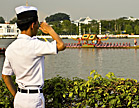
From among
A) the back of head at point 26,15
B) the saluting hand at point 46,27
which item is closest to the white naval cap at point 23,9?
the back of head at point 26,15

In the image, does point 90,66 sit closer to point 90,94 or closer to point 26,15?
point 90,94

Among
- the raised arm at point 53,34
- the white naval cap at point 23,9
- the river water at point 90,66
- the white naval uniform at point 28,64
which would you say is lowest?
the river water at point 90,66

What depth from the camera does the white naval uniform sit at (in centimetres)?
341

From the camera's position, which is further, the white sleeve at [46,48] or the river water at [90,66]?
the river water at [90,66]

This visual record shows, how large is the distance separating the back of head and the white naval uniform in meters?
0.13

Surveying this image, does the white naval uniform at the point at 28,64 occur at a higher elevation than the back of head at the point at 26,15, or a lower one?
lower

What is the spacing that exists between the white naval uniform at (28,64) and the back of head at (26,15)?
0.41ft

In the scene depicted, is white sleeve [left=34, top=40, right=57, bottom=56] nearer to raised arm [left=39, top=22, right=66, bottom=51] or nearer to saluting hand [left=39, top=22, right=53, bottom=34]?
raised arm [left=39, top=22, right=66, bottom=51]

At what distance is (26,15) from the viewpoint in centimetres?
350

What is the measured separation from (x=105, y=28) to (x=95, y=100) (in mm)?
179194

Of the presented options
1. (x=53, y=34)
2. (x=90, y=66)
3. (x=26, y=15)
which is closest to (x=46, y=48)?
(x=53, y=34)

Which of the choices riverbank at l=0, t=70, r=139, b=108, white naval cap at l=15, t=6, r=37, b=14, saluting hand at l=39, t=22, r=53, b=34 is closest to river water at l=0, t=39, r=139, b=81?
riverbank at l=0, t=70, r=139, b=108

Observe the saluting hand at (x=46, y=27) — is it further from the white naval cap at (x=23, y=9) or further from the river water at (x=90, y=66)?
the river water at (x=90, y=66)

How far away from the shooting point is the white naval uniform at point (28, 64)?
11.2 ft
